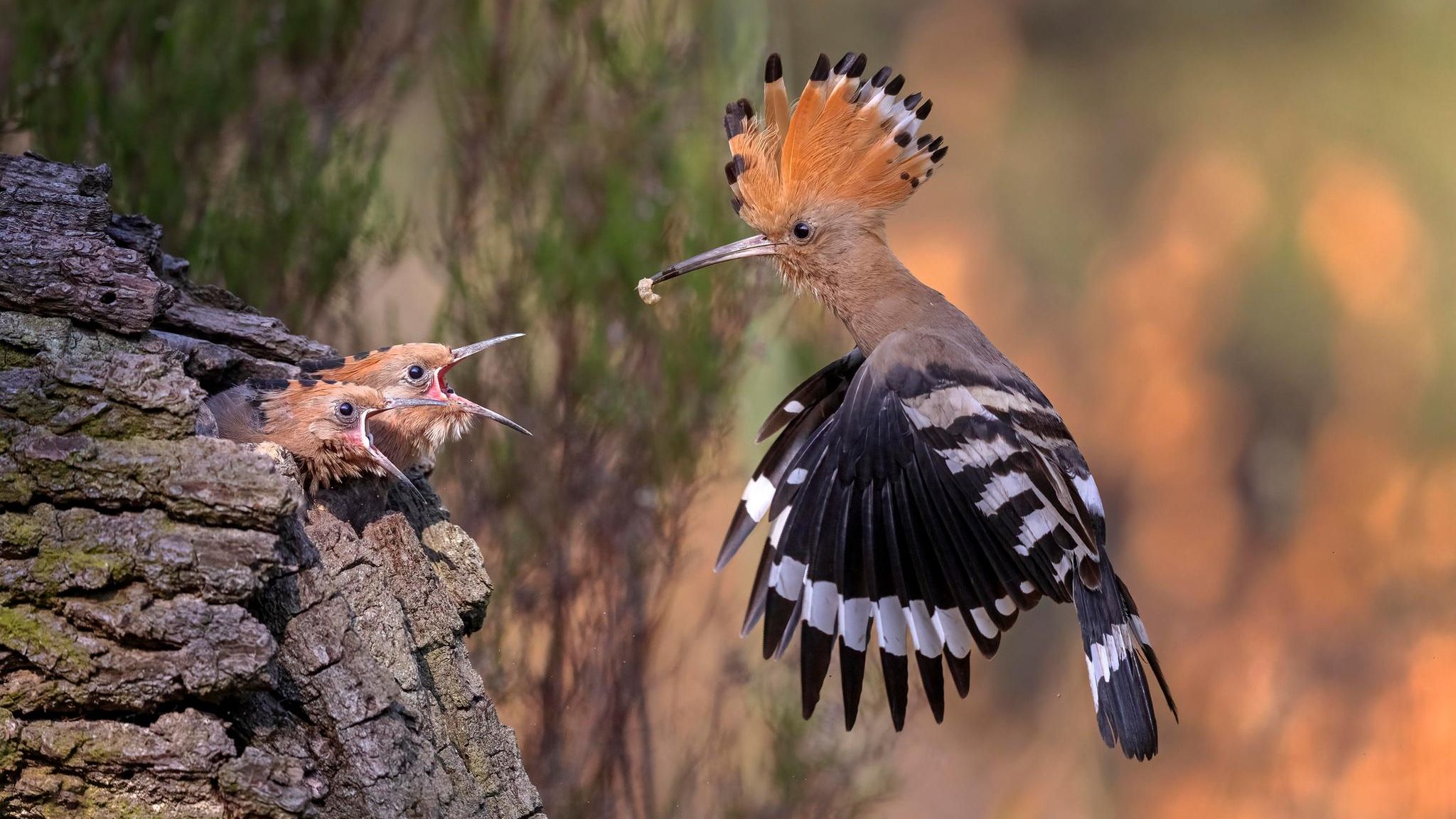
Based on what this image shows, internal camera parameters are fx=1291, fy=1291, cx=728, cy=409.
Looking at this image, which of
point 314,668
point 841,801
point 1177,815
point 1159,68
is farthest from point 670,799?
point 1159,68

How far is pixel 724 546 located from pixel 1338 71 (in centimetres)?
142

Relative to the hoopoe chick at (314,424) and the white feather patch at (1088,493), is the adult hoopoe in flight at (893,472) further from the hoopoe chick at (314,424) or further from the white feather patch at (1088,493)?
the hoopoe chick at (314,424)

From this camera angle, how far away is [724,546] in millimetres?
1530

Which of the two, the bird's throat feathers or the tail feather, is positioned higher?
the bird's throat feathers

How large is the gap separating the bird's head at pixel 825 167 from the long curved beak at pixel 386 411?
0.37 m

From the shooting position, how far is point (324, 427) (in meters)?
1.33

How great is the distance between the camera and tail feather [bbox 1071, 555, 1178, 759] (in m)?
1.49

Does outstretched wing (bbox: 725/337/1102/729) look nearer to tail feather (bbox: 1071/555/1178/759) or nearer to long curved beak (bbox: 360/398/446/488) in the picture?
tail feather (bbox: 1071/555/1178/759)

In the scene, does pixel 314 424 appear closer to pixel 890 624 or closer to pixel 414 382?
pixel 414 382

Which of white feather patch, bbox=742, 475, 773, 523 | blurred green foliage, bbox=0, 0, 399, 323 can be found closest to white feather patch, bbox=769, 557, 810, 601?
white feather patch, bbox=742, 475, 773, 523

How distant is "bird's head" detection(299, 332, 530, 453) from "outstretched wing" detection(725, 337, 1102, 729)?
0.39m

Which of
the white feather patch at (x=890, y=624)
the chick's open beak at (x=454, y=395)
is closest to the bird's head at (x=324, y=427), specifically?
the chick's open beak at (x=454, y=395)

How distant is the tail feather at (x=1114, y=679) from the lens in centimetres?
149

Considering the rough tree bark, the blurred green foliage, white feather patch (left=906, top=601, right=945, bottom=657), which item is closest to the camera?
the rough tree bark
